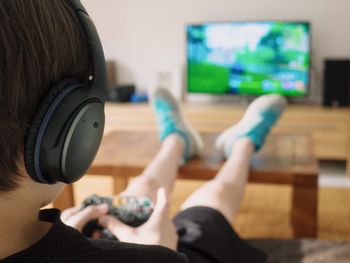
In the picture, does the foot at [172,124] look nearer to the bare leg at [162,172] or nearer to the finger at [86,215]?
the bare leg at [162,172]

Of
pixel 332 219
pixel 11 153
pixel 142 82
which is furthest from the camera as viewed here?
pixel 142 82

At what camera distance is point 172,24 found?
10.9ft

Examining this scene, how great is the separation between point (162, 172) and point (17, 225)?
3.02ft

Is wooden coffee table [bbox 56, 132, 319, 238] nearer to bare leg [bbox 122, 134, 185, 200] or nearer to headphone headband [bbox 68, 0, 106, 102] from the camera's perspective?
bare leg [bbox 122, 134, 185, 200]

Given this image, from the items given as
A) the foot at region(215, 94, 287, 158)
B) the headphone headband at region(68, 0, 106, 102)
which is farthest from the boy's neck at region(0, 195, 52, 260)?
the foot at region(215, 94, 287, 158)

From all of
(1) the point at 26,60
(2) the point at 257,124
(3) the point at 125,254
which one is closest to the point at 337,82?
(2) the point at 257,124

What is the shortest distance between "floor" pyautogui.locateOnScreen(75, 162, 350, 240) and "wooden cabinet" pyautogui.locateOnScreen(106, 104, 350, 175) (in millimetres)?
207

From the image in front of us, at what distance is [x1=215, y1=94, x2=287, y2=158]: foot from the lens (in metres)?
1.69

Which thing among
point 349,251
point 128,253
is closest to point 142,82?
point 349,251

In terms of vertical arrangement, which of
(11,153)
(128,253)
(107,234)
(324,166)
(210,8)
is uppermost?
(210,8)

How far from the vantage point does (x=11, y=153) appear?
480 millimetres

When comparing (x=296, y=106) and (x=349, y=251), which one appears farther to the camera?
(x=296, y=106)

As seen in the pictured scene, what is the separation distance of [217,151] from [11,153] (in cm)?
135

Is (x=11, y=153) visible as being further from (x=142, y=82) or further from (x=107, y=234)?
(x=142, y=82)
